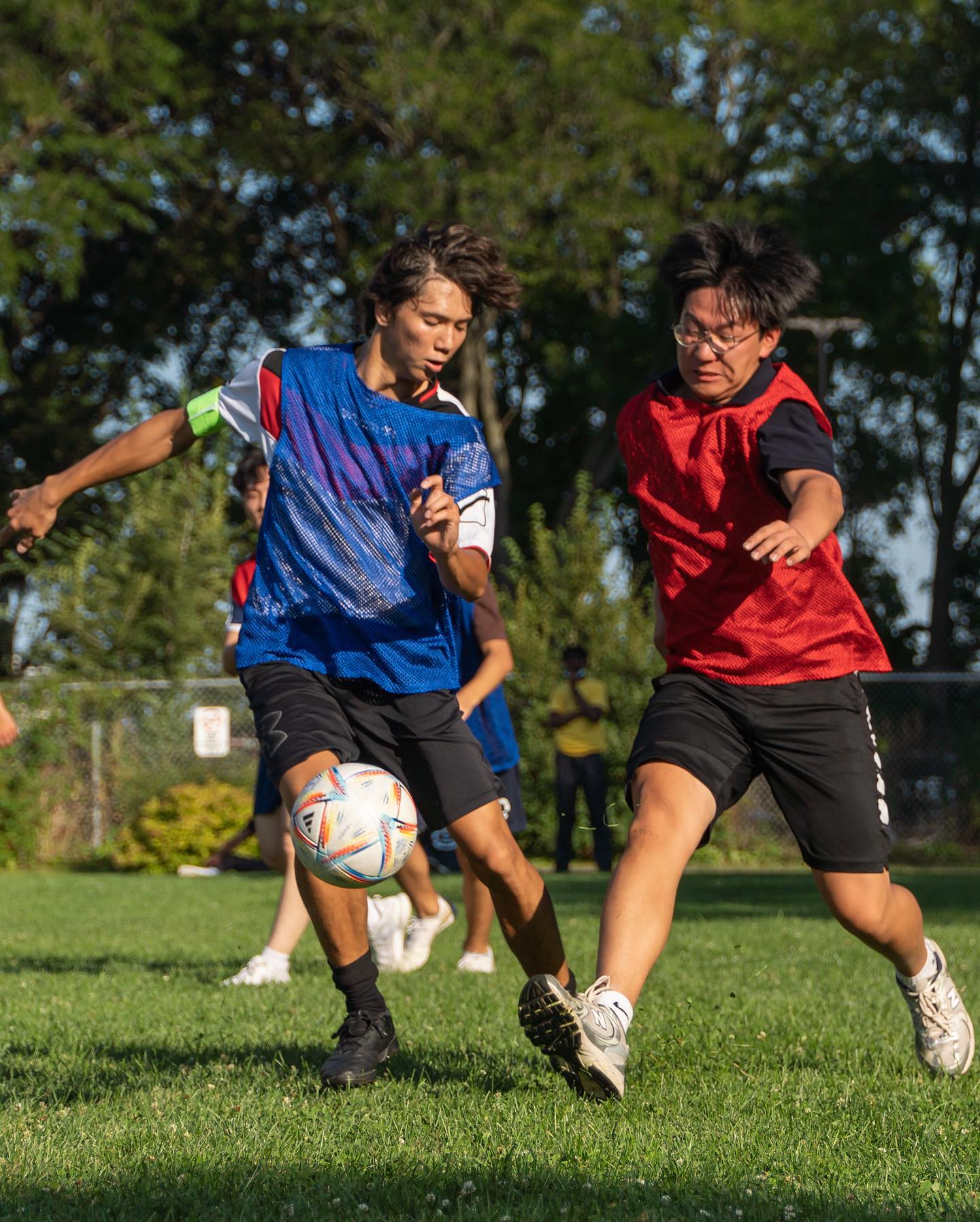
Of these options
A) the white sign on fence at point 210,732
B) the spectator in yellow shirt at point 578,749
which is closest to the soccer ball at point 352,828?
the spectator in yellow shirt at point 578,749

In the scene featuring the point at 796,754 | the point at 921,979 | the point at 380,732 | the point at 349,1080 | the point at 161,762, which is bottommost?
the point at 161,762

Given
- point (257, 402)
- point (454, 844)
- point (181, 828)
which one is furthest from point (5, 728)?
point (181, 828)

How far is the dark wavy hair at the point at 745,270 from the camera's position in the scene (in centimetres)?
421

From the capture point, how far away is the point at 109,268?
1212 inches

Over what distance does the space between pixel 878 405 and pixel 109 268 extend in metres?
17.2

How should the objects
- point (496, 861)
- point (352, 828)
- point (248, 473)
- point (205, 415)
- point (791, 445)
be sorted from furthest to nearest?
point (248, 473) → point (205, 415) → point (496, 861) → point (791, 445) → point (352, 828)

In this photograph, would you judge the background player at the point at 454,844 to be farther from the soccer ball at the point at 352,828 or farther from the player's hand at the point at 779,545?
the player's hand at the point at 779,545

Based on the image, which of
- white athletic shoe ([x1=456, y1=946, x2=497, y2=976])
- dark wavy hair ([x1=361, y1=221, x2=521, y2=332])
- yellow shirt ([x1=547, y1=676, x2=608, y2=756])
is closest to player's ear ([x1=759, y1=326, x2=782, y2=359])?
dark wavy hair ([x1=361, y1=221, x2=521, y2=332])

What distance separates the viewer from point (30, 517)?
4.27m

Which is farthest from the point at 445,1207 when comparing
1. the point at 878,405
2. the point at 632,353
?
the point at 878,405

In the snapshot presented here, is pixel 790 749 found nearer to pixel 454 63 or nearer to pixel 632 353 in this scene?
pixel 454 63

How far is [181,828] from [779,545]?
16.4 metres

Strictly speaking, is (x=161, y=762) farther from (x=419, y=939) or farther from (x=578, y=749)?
(x=419, y=939)

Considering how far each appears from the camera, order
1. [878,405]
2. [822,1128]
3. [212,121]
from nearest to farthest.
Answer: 1. [822,1128]
2. [212,121]
3. [878,405]
